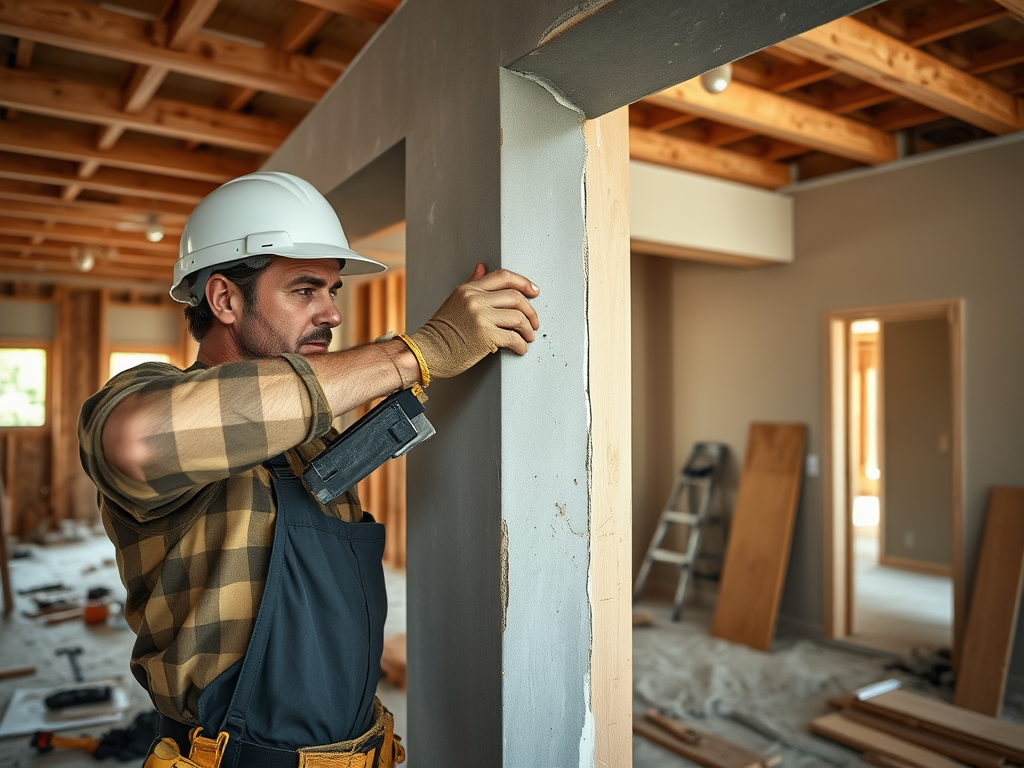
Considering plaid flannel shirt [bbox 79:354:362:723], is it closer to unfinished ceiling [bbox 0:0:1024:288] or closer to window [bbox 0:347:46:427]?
unfinished ceiling [bbox 0:0:1024:288]

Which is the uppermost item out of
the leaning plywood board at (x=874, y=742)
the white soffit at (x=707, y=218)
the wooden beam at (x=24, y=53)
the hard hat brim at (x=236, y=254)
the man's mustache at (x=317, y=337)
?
the wooden beam at (x=24, y=53)

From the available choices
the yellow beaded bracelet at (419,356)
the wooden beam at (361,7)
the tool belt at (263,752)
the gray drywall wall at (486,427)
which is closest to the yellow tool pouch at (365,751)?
the tool belt at (263,752)

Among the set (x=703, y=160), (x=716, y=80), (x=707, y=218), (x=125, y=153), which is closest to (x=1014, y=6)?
(x=716, y=80)

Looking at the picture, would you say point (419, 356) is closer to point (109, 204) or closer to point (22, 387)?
point (109, 204)

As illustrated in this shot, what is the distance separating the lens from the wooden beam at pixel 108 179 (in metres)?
4.88

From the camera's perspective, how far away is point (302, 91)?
3.54 metres

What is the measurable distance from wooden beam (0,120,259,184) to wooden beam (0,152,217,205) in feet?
0.65

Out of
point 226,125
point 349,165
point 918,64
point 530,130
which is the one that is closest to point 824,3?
point 530,130

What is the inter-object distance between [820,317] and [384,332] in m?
3.77

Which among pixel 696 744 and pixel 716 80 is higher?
pixel 716 80

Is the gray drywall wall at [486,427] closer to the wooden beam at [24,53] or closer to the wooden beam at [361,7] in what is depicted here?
the wooden beam at [361,7]

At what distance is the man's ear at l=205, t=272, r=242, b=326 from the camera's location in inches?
50.6

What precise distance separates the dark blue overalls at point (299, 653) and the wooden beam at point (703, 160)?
134 inches

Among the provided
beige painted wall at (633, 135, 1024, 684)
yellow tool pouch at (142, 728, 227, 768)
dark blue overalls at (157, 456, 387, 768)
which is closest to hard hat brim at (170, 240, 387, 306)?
dark blue overalls at (157, 456, 387, 768)
